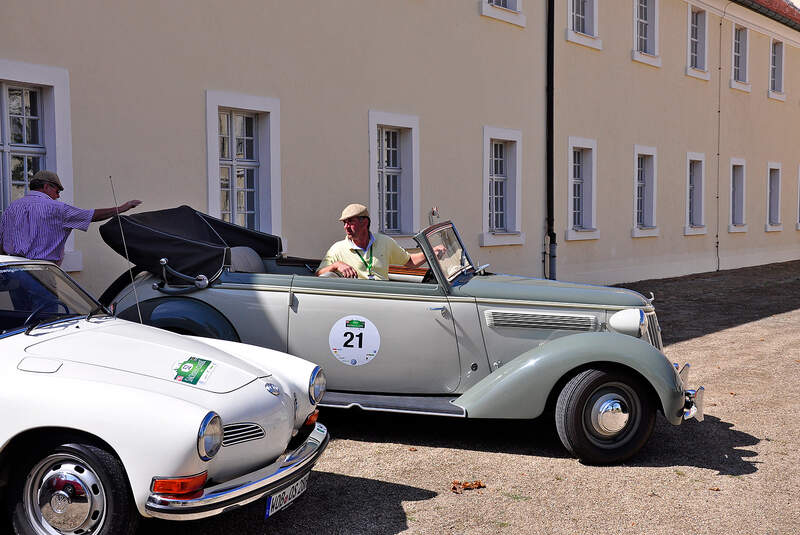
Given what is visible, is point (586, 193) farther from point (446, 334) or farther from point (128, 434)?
point (128, 434)

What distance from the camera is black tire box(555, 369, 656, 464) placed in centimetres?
550

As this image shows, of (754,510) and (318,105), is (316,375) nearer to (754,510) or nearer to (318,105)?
(754,510)

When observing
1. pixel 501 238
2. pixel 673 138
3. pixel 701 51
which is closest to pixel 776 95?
pixel 701 51

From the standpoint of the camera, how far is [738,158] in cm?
2334

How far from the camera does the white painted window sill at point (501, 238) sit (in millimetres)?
14272

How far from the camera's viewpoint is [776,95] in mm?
25266

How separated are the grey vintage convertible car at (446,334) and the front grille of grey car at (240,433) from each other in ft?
5.60

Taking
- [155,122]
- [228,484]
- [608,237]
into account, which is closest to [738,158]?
[608,237]

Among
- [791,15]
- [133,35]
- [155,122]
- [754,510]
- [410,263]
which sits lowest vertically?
[754,510]

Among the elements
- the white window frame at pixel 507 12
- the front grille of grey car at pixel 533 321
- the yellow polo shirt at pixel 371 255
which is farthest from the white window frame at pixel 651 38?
the front grille of grey car at pixel 533 321

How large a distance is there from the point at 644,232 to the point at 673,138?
2.73 meters

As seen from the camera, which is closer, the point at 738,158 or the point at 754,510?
the point at 754,510

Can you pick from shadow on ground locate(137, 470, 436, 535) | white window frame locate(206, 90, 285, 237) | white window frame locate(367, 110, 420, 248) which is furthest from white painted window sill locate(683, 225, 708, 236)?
shadow on ground locate(137, 470, 436, 535)

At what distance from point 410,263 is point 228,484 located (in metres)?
3.36
